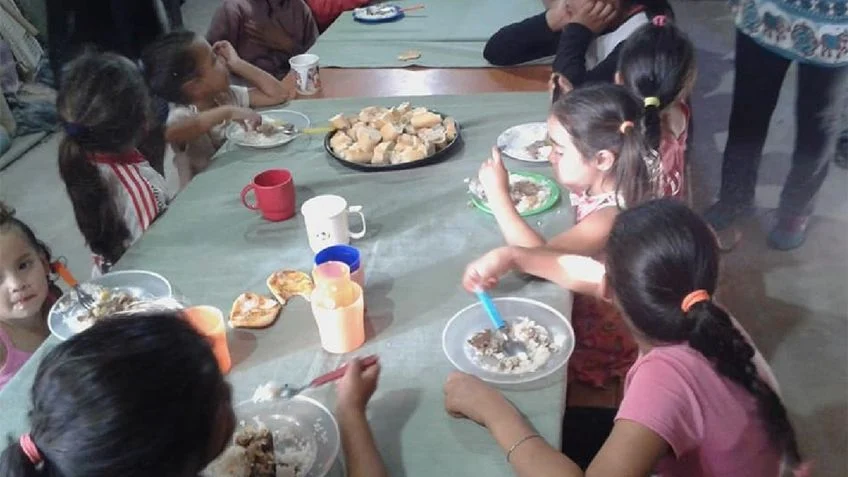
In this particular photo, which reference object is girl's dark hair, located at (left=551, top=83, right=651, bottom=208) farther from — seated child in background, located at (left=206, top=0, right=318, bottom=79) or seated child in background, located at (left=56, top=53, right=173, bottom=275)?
seated child in background, located at (left=206, top=0, right=318, bottom=79)

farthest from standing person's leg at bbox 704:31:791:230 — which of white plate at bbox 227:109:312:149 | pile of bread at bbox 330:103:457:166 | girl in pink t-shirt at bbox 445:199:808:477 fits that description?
girl in pink t-shirt at bbox 445:199:808:477

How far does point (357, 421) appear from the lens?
3.17ft

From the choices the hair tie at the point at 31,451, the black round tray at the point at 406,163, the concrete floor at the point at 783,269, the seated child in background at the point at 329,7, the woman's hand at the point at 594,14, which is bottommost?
the concrete floor at the point at 783,269

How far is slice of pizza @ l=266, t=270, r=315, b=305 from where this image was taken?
126 centimetres

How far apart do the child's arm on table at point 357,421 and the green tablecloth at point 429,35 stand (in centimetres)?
141

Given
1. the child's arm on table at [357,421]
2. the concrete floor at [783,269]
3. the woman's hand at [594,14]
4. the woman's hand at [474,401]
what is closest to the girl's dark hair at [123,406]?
the child's arm on table at [357,421]

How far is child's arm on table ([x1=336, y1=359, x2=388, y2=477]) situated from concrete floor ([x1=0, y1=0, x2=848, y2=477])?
3.95 feet

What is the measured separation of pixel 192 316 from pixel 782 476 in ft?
2.86

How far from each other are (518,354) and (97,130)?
1003mm

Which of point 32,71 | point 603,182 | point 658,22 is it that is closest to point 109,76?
point 603,182

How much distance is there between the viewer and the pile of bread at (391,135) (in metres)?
1.69

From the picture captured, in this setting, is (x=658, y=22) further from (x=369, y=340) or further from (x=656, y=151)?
(x=369, y=340)

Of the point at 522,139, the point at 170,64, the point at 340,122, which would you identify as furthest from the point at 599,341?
the point at 170,64

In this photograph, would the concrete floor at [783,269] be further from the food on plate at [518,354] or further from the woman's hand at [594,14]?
the food on plate at [518,354]
